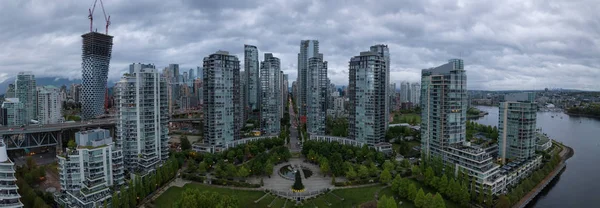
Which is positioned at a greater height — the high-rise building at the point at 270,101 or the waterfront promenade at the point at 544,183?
the high-rise building at the point at 270,101

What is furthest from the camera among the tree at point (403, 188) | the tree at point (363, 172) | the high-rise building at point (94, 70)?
the high-rise building at point (94, 70)

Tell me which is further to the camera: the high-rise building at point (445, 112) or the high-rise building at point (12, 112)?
the high-rise building at point (12, 112)

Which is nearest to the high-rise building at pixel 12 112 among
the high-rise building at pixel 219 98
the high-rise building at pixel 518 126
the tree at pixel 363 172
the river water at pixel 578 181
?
the high-rise building at pixel 219 98

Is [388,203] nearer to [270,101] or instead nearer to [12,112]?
[270,101]

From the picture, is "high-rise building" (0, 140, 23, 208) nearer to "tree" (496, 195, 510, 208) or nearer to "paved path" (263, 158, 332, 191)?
"paved path" (263, 158, 332, 191)

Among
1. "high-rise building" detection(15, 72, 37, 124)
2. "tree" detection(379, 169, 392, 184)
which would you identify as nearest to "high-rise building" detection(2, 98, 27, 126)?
"high-rise building" detection(15, 72, 37, 124)

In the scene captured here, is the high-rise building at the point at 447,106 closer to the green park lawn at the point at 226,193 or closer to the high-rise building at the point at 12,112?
the green park lawn at the point at 226,193

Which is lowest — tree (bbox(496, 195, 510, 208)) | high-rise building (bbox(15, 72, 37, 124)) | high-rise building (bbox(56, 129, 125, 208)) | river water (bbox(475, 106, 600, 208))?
river water (bbox(475, 106, 600, 208))
